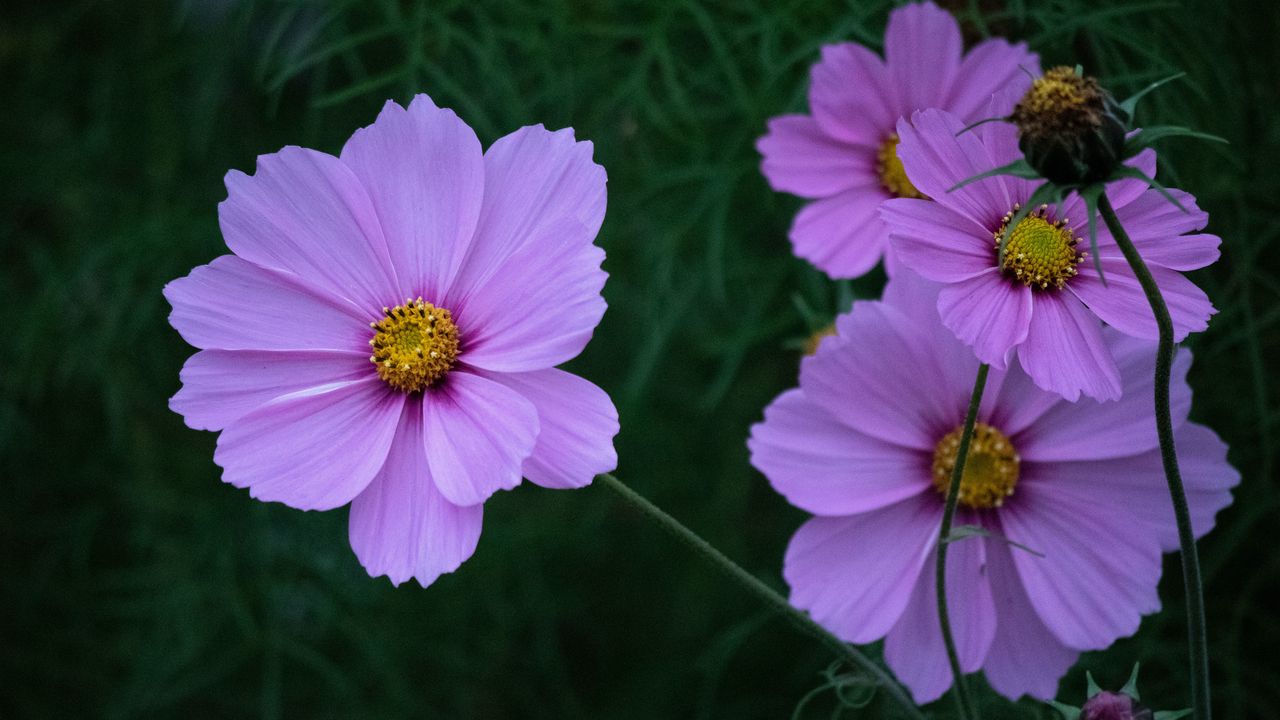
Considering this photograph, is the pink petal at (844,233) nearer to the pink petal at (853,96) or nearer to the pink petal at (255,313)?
the pink petal at (853,96)

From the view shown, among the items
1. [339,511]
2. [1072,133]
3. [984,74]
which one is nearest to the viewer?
[1072,133]

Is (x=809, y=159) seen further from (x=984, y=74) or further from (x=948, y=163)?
(x=948, y=163)

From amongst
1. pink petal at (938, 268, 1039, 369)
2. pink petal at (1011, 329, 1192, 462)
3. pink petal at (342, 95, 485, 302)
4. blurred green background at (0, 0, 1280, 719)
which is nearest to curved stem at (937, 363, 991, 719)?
pink petal at (938, 268, 1039, 369)

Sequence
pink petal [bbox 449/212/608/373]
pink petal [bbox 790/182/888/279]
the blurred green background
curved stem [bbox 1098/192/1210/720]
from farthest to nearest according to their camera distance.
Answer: the blurred green background, pink petal [bbox 790/182/888/279], pink petal [bbox 449/212/608/373], curved stem [bbox 1098/192/1210/720]

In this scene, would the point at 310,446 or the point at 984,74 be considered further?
the point at 984,74

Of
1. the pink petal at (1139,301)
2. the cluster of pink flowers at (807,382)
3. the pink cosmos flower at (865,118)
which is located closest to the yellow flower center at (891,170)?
the pink cosmos flower at (865,118)

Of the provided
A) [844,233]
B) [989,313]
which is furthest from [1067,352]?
[844,233]

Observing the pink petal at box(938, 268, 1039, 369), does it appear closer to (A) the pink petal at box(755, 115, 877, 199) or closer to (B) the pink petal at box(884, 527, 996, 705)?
(B) the pink petal at box(884, 527, 996, 705)
